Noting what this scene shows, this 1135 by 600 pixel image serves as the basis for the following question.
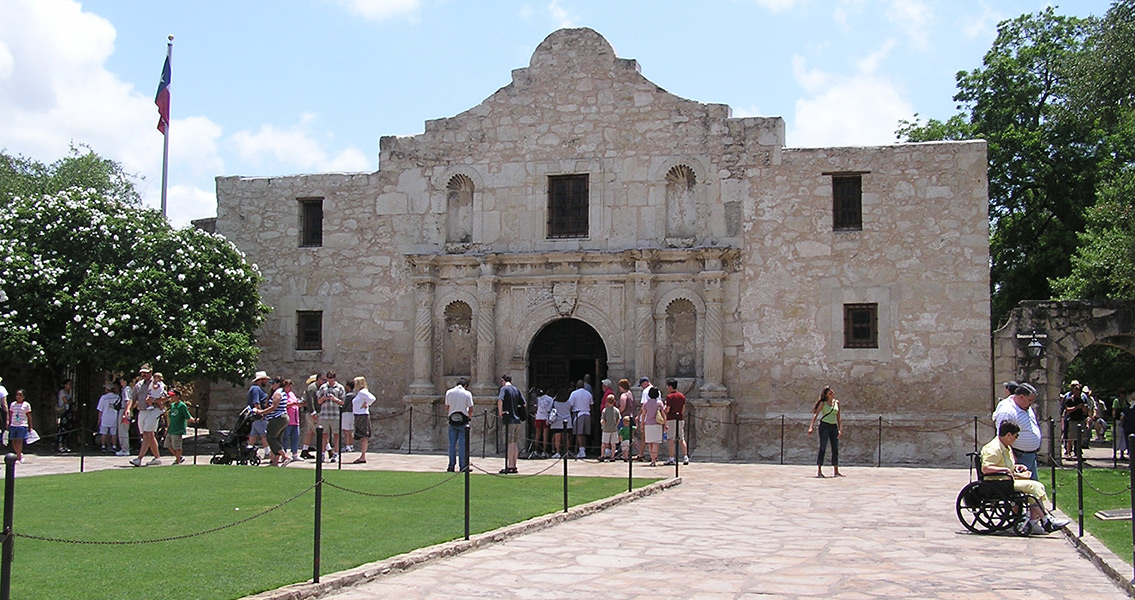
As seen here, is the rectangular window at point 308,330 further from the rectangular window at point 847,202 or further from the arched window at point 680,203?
the rectangular window at point 847,202

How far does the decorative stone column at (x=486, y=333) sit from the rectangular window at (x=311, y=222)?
4.02 meters

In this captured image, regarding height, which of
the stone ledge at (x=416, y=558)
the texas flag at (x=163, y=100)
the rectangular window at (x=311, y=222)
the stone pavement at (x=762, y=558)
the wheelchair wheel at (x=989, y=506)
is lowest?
the stone pavement at (x=762, y=558)

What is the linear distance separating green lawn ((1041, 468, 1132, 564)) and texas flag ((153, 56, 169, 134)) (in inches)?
787

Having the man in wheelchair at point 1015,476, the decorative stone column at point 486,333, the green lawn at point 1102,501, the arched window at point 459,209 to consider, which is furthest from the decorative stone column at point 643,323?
the man in wheelchair at point 1015,476

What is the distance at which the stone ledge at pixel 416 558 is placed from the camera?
746cm

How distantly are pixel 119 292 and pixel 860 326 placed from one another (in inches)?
536

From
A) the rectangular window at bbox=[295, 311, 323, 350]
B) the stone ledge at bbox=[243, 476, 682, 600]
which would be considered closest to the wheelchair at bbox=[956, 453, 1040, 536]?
the stone ledge at bbox=[243, 476, 682, 600]

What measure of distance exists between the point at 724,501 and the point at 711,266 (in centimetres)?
752

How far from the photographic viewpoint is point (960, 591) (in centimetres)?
805

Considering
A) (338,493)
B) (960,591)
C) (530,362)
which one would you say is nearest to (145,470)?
(338,493)

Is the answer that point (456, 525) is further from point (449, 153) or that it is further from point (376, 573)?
point (449, 153)

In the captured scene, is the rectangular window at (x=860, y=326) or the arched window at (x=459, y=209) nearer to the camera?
the rectangular window at (x=860, y=326)

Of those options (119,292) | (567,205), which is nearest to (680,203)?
(567,205)

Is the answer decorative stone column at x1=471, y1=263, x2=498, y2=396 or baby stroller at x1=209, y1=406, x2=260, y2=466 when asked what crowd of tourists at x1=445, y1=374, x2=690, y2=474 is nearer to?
decorative stone column at x1=471, y1=263, x2=498, y2=396
